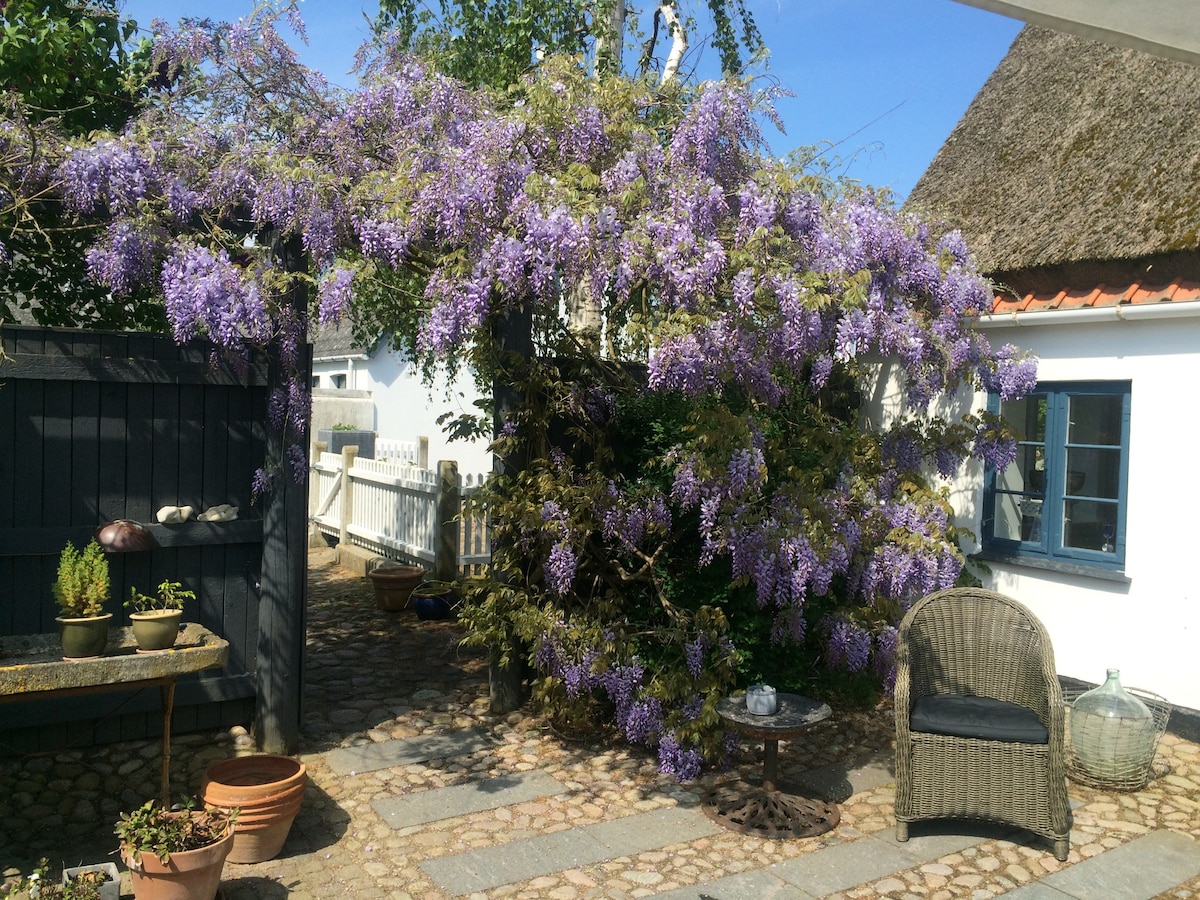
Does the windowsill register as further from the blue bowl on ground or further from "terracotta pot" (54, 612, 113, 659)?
"terracotta pot" (54, 612, 113, 659)

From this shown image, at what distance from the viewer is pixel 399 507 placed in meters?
10.6

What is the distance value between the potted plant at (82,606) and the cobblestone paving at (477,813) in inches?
36.5

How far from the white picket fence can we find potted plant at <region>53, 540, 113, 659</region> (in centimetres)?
390

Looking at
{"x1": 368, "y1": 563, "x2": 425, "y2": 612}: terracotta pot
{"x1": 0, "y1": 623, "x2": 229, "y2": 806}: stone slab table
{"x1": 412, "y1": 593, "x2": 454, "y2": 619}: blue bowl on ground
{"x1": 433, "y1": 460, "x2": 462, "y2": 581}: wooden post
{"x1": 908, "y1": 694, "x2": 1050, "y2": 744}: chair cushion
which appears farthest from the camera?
{"x1": 433, "y1": 460, "x2": 462, "y2": 581}: wooden post

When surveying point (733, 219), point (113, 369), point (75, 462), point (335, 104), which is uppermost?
point (335, 104)

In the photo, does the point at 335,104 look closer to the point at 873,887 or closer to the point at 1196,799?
the point at 873,887

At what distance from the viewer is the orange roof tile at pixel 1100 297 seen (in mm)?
5996

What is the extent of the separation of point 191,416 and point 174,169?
1.25 metres

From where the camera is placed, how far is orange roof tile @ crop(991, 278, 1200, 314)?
236 inches

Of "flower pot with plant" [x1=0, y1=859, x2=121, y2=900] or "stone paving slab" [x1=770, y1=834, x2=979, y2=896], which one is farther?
"stone paving slab" [x1=770, y1=834, x2=979, y2=896]

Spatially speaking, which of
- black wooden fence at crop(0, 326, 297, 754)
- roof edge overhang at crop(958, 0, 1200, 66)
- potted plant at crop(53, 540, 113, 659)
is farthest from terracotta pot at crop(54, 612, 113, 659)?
A: roof edge overhang at crop(958, 0, 1200, 66)

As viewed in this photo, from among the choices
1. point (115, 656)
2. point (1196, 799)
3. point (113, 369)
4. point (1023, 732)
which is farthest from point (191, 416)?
point (1196, 799)

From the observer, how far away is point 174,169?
16.6ft

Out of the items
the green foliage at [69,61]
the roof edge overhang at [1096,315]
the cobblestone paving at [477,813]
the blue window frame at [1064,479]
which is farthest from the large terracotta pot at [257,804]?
the roof edge overhang at [1096,315]
